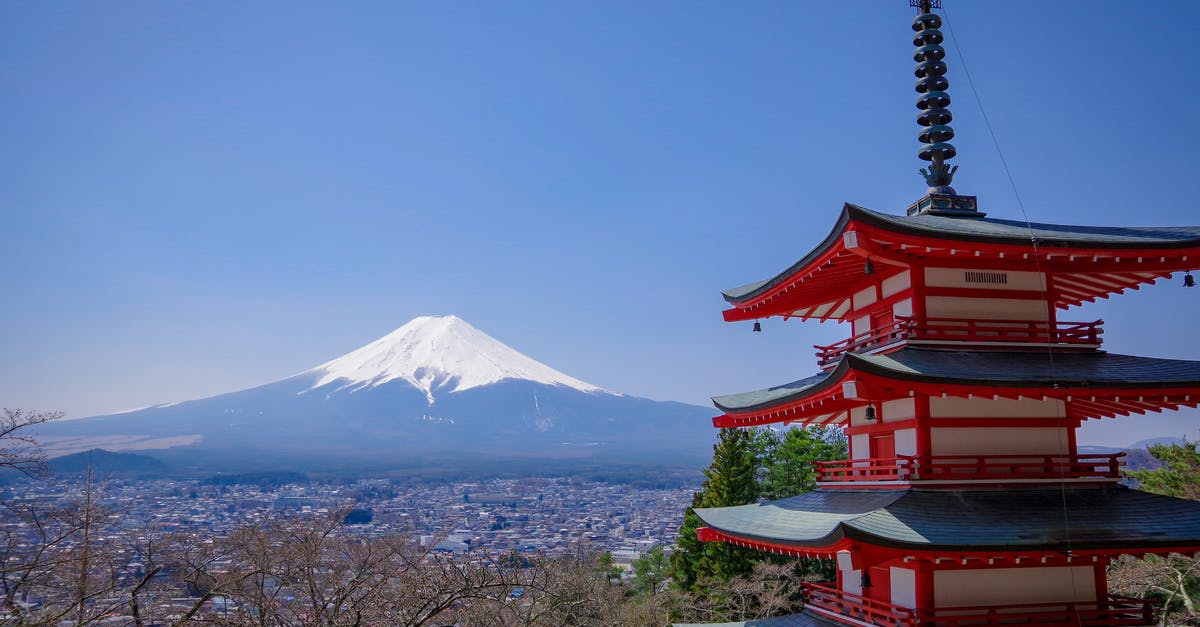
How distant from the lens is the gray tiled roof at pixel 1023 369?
401 inches

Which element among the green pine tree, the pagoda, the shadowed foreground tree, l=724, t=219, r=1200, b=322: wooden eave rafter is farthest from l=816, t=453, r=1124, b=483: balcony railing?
the green pine tree

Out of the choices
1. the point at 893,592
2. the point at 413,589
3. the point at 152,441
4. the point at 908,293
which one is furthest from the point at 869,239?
the point at 152,441

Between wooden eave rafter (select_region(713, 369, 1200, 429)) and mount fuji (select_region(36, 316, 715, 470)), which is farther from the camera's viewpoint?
mount fuji (select_region(36, 316, 715, 470))

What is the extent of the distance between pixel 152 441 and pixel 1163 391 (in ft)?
479

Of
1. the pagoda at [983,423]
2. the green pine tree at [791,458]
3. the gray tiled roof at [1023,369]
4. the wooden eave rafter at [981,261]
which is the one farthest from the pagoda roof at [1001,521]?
the green pine tree at [791,458]

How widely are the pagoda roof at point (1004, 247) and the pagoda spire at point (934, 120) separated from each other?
362 mm

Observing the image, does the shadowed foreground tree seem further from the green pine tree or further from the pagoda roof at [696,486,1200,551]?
the pagoda roof at [696,486,1200,551]

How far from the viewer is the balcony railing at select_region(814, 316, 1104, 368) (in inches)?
445

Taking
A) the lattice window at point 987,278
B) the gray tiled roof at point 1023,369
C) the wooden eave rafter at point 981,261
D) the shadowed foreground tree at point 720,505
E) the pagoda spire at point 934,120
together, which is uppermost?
the pagoda spire at point 934,120

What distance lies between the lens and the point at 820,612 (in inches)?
502

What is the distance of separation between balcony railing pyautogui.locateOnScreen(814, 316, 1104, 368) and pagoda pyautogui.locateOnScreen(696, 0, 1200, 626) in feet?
0.08

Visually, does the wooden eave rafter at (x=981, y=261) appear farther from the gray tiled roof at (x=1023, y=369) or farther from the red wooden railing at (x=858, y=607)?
the red wooden railing at (x=858, y=607)

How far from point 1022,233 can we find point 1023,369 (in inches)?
71.7

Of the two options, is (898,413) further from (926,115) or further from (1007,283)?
(926,115)
